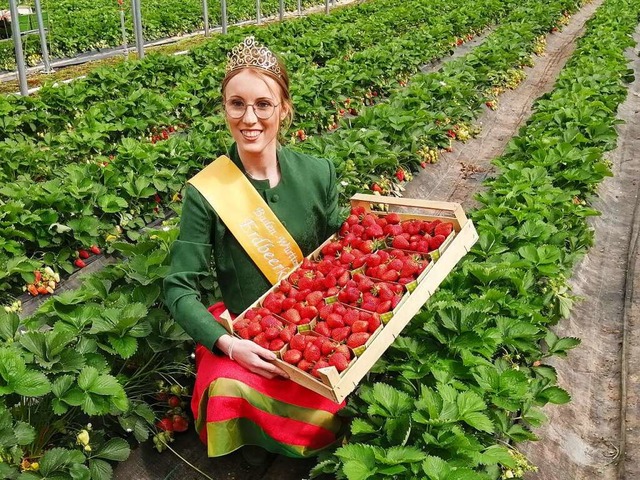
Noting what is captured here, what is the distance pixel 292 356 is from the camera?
2.29 meters

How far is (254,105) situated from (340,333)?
38.6 inches

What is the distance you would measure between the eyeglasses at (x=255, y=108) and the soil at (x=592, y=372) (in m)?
1.55

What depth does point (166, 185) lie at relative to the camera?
562 centimetres

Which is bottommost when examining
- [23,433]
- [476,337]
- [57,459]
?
[57,459]

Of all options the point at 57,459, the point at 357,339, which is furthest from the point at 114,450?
the point at 357,339

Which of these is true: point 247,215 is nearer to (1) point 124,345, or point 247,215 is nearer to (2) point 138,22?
(1) point 124,345

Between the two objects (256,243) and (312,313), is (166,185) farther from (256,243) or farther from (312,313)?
(312,313)

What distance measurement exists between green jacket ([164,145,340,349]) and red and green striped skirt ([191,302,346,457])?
18cm

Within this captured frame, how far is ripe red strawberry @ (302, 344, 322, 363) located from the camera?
2285 millimetres

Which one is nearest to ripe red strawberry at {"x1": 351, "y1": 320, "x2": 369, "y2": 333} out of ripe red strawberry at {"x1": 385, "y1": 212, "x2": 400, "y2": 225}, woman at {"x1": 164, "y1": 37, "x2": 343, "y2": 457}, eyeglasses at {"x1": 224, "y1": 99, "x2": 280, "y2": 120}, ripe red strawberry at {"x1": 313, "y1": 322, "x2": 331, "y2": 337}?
ripe red strawberry at {"x1": 313, "y1": 322, "x2": 331, "y2": 337}

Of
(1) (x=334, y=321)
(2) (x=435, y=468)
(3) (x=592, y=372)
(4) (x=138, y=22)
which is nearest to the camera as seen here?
(2) (x=435, y=468)

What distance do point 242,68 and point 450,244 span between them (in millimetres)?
1153

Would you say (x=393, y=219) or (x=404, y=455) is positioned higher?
(x=393, y=219)

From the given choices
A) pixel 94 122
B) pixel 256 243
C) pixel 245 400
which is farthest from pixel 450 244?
pixel 94 122
